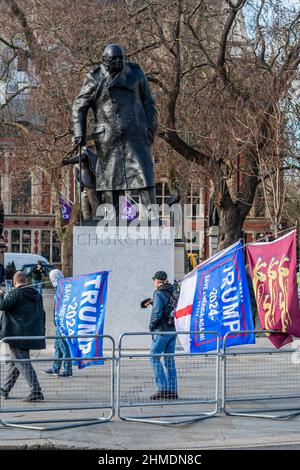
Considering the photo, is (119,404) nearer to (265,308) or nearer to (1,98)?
(265,308)

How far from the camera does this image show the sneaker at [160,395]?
434 inches

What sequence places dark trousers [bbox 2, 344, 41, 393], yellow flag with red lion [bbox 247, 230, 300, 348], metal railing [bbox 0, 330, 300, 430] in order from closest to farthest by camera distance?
yellow flag with red lion [bbox 247, 230, 300, 348]
metal railing [bbox 0, 330, 300, 430]
dark trousers [bbox 2, 344, 41, 393]

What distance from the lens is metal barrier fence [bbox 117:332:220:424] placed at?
10.5 metres

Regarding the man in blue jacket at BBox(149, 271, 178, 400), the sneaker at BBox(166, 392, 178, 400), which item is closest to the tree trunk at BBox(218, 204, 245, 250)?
the man in blue jacket at BBox(149, 271, 178, 400)

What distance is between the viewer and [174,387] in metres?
11.1

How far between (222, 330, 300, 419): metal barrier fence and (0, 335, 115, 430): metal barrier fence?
4.51 feet

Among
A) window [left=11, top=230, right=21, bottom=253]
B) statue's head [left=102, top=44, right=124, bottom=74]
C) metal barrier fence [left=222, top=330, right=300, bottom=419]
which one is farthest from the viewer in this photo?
window [left=11, top=230, right=21, bottom=253]

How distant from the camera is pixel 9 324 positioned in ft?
37.9

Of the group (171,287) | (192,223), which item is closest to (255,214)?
(192,223)

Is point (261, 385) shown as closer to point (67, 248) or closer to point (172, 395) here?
point (172, 395)

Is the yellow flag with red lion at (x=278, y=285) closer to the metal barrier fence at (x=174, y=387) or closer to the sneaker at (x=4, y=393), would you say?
the metal barrier fence at (x=174, y=387)

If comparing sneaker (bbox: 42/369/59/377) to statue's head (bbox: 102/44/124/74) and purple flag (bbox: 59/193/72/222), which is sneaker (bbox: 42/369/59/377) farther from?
purple flag (bbox: 59/193/72/222)

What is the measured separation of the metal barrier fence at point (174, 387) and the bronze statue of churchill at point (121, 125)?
4323 mm

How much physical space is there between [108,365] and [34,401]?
37.0 inches
